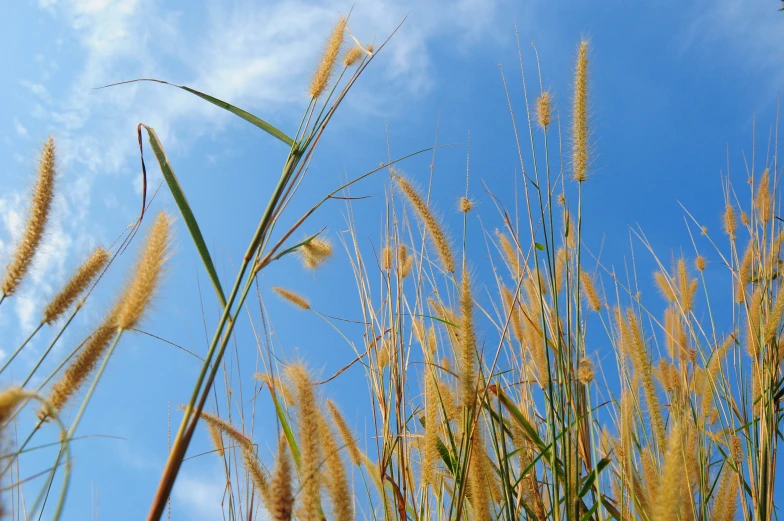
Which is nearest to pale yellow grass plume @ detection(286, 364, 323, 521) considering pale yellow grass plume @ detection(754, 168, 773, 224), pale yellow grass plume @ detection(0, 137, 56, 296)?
pale yellow grass plume @ detection(0, 137, 56, 296)

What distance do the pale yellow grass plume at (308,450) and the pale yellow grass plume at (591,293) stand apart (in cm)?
152

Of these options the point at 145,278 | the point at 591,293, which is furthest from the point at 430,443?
the point at 591,293

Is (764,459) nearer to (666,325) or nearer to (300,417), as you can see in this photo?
(666,325)

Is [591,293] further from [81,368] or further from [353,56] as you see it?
[81,368]

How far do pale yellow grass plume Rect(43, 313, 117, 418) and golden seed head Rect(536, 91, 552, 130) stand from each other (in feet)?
4.29

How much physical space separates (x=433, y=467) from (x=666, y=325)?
148 centimetres

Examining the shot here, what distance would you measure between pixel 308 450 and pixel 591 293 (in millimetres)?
1600

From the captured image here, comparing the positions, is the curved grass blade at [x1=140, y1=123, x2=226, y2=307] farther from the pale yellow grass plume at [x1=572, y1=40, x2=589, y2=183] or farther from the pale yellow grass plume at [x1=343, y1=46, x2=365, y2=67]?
the pale yellow grass plume at [x1=572, y1=40, x2=589, y2=183]

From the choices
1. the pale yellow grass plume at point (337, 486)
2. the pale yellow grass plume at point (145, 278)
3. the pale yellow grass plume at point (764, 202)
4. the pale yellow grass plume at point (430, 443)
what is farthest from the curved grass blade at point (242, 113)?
the pale yellow grass plume at point (764, 202)

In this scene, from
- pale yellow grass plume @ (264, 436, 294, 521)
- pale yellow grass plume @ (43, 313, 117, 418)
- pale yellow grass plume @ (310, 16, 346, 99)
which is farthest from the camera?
pale yellow grass plume @ (310, 16, 346, 99)

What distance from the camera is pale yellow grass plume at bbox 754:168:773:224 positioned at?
2.17 meters

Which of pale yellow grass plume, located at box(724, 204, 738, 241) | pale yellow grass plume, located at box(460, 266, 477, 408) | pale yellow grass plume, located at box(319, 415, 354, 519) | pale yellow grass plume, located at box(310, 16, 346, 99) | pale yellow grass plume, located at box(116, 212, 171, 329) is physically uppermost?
pale yellow grass plume, located at box(724, 204, 738, 241)

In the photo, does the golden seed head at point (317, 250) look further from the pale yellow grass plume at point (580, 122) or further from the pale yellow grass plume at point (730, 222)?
the pale yellow grass plume at point (730, 222)

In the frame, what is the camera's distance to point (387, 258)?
188 cm
